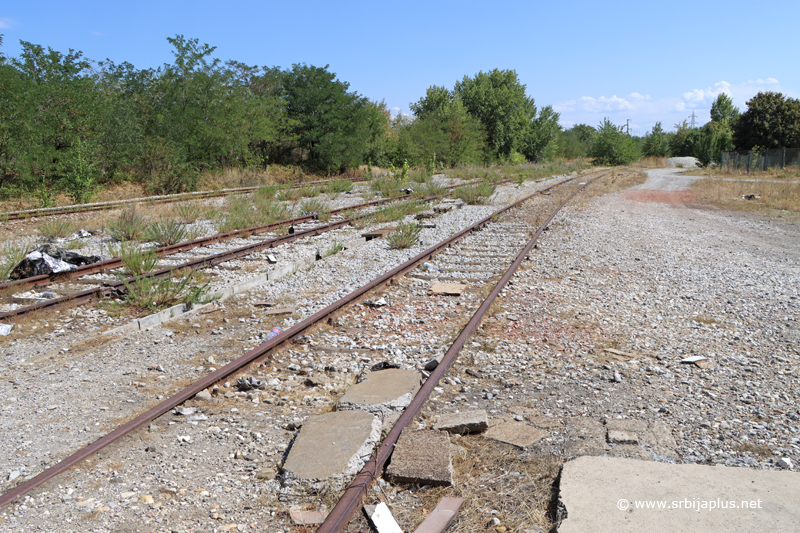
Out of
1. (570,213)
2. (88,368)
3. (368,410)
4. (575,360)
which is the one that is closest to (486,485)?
(368,410)

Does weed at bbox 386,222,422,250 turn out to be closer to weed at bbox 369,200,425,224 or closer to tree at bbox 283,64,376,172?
weed at bbox 369,200,425,224

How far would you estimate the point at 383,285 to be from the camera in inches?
311

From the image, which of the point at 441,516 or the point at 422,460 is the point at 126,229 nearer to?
the point at 422,460

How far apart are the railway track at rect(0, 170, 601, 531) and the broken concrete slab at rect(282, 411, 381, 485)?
0.41ft

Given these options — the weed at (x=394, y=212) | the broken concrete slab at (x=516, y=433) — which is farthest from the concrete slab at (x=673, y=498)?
the weed at (x=394, y=212)

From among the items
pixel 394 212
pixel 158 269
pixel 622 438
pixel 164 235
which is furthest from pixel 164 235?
pixel 622 438

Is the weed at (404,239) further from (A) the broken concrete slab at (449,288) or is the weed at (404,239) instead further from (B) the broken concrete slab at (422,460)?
(B) the broken concrete slab at (422,460)

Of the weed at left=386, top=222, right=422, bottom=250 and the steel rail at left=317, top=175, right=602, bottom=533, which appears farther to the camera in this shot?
the weed at left=386, top=222, right=422, bottom=250

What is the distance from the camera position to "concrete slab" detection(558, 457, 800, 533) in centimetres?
269

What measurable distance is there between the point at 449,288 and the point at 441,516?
5047 millimetres

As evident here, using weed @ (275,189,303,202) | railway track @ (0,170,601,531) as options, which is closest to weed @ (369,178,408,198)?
weed @ (275,189,303,202)

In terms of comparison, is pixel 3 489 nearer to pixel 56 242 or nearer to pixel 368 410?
pixel 368 410

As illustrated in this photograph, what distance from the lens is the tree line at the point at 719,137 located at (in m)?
47.8

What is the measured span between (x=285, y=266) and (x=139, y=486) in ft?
19.2
